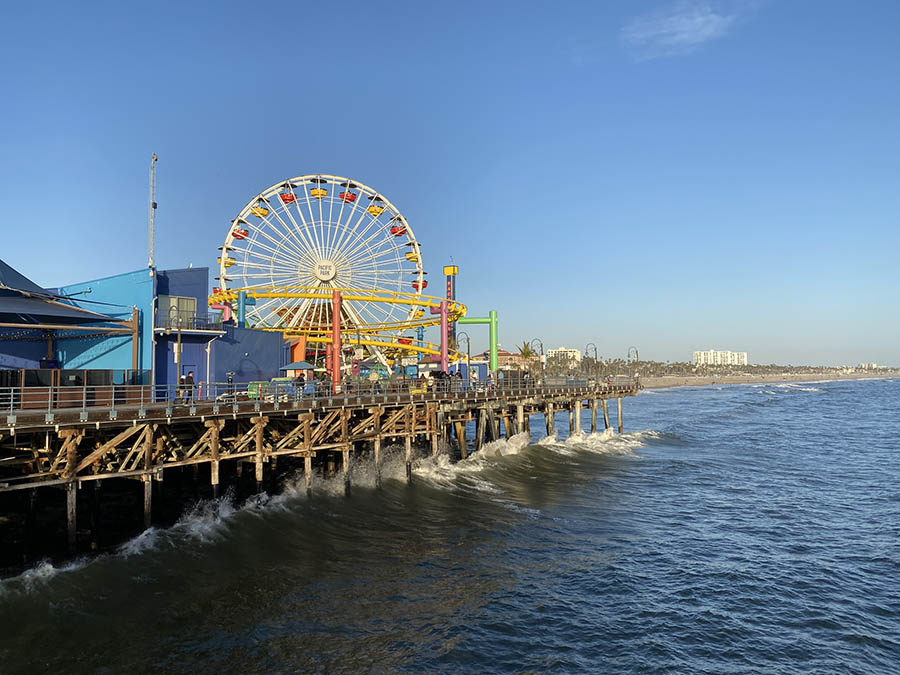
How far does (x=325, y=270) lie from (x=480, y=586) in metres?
37.7

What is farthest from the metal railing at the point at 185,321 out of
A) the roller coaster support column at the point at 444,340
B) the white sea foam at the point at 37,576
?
the roller coaster support column at the point at 444,340

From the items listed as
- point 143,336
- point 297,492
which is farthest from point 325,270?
point 297,492

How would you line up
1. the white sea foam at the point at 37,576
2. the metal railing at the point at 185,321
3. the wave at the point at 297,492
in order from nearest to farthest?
the white sea foam at the point at 37,576
the wave at the point at 297,492
the metal railing at the point at 185,321

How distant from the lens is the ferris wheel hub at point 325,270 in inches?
2036

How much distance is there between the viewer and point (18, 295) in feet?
93.8

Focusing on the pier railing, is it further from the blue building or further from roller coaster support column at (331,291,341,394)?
the blue building

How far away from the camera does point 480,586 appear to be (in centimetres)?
1836

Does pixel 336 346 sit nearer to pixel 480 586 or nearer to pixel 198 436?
pixel 198 436

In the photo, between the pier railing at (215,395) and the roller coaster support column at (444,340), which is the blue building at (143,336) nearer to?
the pier railing at (215,395)

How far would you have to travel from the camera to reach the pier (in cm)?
1877

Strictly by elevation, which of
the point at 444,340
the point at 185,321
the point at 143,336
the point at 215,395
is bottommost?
the point at 215,395

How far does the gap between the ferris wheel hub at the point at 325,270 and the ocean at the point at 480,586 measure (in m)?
24.0

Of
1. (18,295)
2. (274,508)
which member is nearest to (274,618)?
(274,508)

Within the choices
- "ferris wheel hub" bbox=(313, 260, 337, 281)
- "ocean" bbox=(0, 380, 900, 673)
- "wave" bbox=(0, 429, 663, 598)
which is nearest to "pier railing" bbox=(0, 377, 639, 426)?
"wave" bbox=(0, 429, 663, 598)
